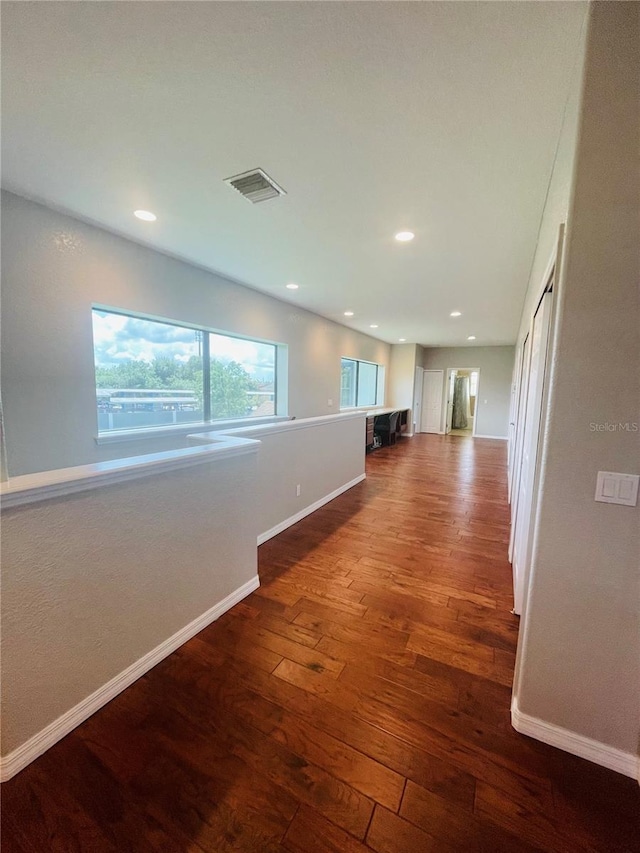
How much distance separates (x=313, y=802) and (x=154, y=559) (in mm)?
1160

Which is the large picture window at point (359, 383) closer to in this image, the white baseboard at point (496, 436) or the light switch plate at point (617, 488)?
the white baseboard at point (496, 436)

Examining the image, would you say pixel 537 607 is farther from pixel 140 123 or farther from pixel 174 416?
pixel 174 416

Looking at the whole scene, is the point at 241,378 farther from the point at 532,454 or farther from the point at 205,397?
the point at 532,454

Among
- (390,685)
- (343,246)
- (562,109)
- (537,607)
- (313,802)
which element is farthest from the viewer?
(343,246)

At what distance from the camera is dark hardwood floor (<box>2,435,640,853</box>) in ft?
3.54

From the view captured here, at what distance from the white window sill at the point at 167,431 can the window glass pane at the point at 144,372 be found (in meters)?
0.09

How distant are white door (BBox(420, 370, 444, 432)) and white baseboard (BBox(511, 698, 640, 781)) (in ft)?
31.7

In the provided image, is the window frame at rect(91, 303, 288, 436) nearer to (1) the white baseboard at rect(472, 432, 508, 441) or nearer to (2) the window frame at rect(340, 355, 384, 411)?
(2) the window frame at rect(340, 355, 384, 411)

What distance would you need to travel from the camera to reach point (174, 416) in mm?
3789

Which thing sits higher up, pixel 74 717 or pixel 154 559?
pixel 154 559

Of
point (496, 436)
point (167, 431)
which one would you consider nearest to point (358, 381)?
point (496, 436)

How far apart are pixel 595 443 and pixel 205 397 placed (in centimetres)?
384

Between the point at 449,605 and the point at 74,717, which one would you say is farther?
the point at 449,605

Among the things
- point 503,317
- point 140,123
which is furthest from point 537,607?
point 503,317
